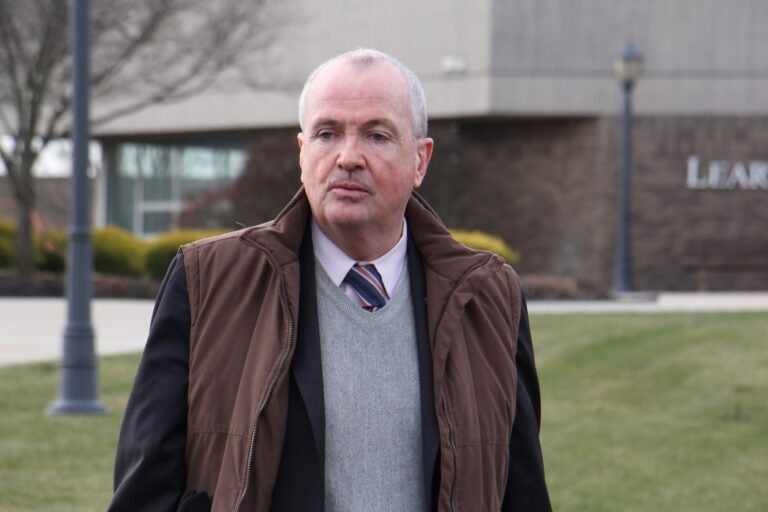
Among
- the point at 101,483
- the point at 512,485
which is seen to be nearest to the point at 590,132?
the point at 101,483

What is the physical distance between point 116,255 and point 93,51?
467cm

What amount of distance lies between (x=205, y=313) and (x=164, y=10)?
70.3 feet

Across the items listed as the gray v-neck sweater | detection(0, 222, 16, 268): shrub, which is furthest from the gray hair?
detection(0, 222, 16, 268): shrub

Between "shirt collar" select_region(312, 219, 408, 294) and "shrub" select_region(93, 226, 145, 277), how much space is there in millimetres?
25092

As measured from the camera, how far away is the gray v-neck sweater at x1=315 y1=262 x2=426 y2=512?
10.7ft

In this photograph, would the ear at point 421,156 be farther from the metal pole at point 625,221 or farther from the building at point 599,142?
the building at point 599,142

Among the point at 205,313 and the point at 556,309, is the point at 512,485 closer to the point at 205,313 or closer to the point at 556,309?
the point at 205,313

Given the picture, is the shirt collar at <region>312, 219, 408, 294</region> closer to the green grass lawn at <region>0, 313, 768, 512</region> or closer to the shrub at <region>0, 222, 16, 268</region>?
the green grass lawn at <region>0, 313, 768, 512</region>

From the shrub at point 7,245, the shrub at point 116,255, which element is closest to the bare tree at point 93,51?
the shrub at point 116,255

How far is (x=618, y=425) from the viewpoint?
10.9 metres

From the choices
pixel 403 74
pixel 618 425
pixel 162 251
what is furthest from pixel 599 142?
pixel 403 74

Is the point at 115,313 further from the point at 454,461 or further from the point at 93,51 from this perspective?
the point at 454,461

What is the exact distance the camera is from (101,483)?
860 centimetres

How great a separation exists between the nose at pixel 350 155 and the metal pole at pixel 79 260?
781 cm
